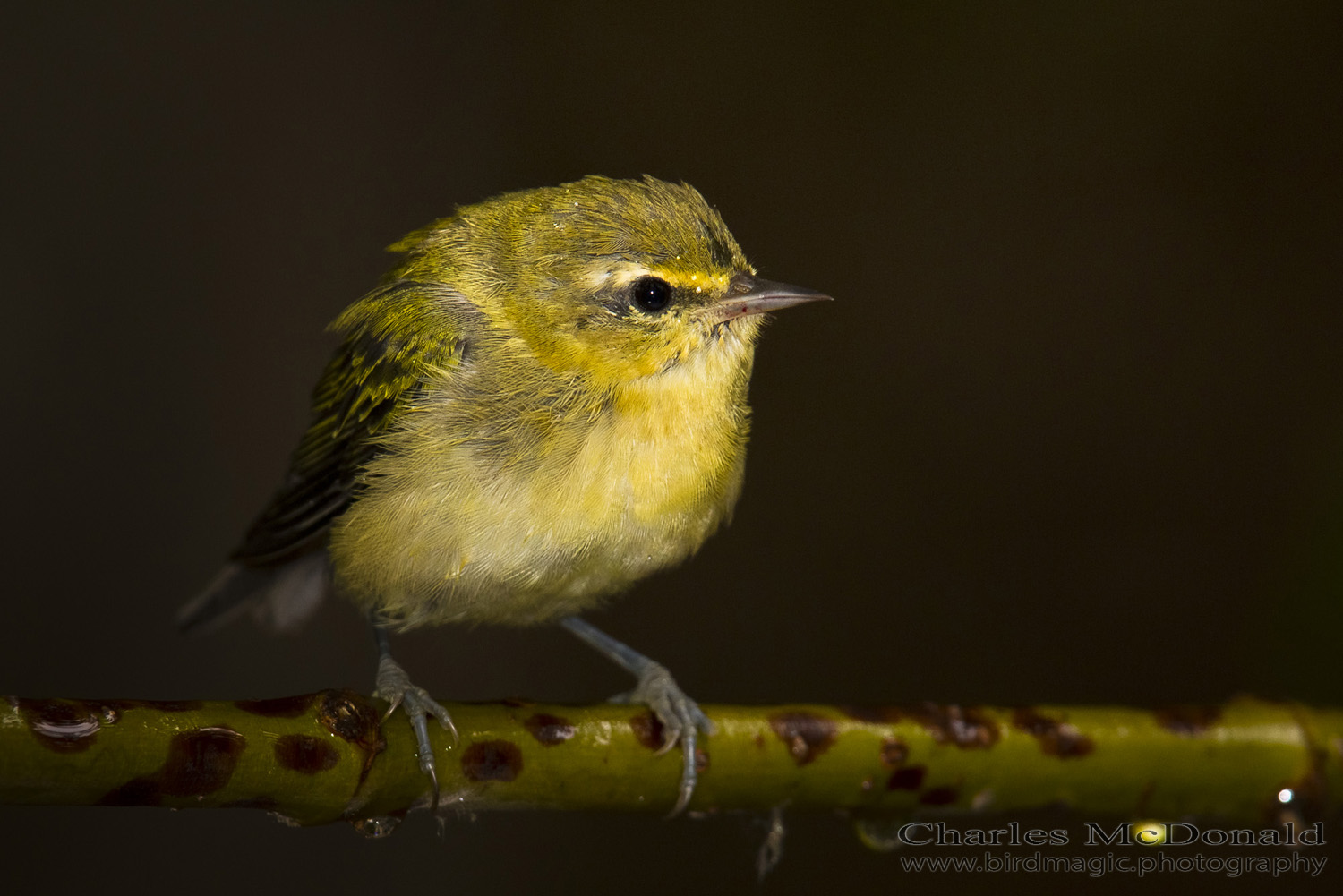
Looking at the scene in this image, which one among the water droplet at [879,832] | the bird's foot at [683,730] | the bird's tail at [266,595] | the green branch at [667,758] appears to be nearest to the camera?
the green branch at [667,758]

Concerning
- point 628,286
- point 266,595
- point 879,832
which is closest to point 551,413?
point 628,286

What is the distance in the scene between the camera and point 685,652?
13.6ft

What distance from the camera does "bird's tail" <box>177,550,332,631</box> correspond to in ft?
8.84

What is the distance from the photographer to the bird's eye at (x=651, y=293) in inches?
80.7

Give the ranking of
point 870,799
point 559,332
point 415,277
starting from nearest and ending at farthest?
1. point 870,799
2. point 559,332
3. point 415,277

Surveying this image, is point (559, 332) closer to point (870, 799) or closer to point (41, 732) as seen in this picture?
point (870, 799)

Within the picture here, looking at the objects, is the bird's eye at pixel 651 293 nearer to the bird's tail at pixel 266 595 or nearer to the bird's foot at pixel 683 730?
the bird's foot at pixel 683 730

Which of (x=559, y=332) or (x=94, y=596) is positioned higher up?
(x=559, y=332)

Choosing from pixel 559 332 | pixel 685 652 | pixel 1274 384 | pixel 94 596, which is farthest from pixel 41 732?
pixel 1274 384

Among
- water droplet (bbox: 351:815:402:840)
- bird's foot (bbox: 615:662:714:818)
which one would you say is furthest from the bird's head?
water droplet (bbox: 351:815:402:840)

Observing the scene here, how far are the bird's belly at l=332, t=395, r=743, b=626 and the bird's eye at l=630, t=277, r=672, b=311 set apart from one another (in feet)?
0.67

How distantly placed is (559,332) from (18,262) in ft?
7.05

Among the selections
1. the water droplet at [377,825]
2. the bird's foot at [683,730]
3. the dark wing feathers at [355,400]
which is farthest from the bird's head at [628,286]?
the water droplet at [377,825]

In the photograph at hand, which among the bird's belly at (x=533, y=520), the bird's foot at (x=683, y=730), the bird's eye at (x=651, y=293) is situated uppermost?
the bird's eye at (x=651, y=293)
